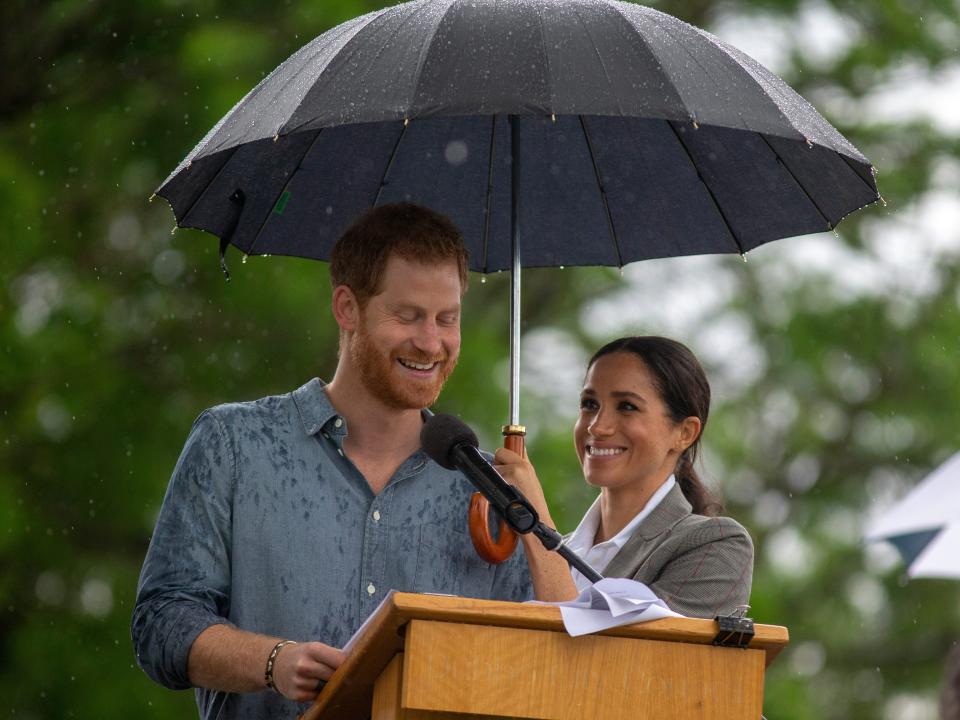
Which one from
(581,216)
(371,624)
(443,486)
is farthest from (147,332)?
(371,624)

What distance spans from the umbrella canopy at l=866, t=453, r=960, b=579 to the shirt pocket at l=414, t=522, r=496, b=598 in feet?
3.65

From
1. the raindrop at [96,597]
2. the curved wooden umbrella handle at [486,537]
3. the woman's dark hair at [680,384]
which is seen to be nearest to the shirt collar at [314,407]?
the curved wooden umbrella handle at [486,537]

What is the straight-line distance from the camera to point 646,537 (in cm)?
460

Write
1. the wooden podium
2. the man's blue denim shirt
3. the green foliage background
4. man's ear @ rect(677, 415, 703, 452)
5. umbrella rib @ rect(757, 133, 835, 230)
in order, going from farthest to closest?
the green foliage background → man's ear @ rect(677, 415, 703, 452) → umbrella rib @ rect(757, 133, 835, 230) → the man's blue denim shirt → the wooden podium

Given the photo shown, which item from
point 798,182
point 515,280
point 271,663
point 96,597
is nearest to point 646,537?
point 515,280

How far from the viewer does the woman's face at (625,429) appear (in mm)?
4801

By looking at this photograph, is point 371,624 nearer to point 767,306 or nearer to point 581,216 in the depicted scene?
point 581,216

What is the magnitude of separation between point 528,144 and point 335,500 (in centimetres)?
137

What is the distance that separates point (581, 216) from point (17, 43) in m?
5.18

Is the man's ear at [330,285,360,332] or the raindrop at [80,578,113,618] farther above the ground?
the man's ear at [330,285,360,332]

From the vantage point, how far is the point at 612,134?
478cm

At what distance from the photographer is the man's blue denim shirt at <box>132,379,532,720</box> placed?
12.1ft

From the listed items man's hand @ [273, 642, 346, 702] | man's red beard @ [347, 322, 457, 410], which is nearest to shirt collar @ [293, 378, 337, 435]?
man's red beard @ [347, 322, 457, 410]

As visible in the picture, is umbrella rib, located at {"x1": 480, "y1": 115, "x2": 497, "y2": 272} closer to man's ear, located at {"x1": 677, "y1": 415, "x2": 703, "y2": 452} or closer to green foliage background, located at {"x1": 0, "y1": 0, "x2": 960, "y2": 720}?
man's ear, located at {"x1": 677, "y1": 415, "x2": 703, "y2": 452}
